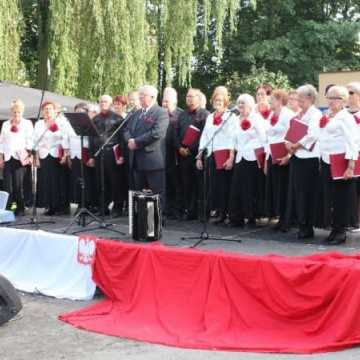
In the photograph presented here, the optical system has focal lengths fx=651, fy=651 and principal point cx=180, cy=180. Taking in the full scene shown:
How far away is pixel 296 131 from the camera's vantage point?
7.09 meters

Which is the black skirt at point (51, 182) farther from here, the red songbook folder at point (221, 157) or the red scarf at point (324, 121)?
the red scarf at point (324, 121)

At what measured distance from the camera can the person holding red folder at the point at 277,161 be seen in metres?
7.46

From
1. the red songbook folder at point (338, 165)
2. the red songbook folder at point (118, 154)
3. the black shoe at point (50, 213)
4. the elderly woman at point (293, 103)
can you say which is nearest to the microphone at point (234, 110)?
the elderly woman at point (293, 103)

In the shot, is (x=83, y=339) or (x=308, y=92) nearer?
(x=83, y=339)

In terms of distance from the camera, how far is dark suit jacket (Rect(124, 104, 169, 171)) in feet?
26.2

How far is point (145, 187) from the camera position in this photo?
8.37 meters

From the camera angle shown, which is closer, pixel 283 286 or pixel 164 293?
pixel 283 286

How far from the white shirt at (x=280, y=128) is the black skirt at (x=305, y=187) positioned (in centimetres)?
37

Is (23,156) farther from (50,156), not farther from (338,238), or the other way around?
(338,238)

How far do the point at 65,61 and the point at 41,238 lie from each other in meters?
9.17

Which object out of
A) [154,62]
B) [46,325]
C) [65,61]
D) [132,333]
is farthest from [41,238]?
[154,62]

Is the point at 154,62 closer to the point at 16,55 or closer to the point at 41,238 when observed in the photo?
the point at 16,55

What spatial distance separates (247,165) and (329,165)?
133cm

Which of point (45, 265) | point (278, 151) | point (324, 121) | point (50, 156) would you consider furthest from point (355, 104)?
point (50, 156)
